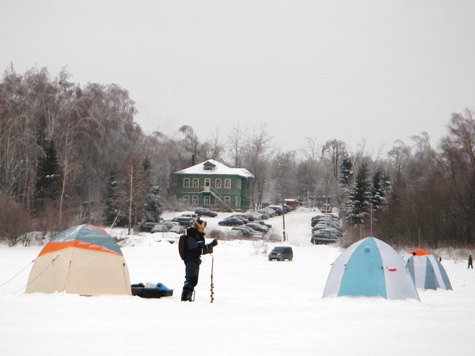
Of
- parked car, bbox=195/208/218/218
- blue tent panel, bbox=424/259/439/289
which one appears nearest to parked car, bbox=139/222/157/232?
parked car, bbox=195/208/218/218

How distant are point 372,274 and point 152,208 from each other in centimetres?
5155

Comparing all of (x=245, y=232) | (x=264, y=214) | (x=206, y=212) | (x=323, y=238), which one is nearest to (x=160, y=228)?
(x=245, y=232)

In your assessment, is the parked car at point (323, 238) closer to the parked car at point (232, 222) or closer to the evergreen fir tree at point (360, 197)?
the evergreen fir tree at point (360, 197)

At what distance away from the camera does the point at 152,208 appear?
209 feet

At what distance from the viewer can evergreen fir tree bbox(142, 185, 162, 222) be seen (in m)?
63.1

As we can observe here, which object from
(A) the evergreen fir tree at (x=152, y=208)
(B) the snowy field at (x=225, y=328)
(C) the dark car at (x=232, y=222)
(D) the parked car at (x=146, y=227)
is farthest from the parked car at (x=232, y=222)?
(B) the snowy field at (x=225, y=328)

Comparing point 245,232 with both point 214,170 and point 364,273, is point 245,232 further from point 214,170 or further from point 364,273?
point 364,273

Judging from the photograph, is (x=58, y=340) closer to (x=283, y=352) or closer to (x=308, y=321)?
(x=283, y=352)

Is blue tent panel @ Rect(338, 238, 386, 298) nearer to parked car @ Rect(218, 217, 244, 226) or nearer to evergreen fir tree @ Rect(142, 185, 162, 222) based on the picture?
evergreen fir tree @ Rect(142, 185, 162, 222)

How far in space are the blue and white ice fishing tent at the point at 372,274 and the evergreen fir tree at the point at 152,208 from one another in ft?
→ 164

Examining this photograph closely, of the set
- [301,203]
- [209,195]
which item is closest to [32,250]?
[209,195]

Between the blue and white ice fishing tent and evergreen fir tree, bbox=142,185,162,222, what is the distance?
49955mm

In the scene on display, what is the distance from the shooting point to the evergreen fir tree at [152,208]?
207ft

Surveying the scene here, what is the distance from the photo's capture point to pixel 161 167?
243 feet
